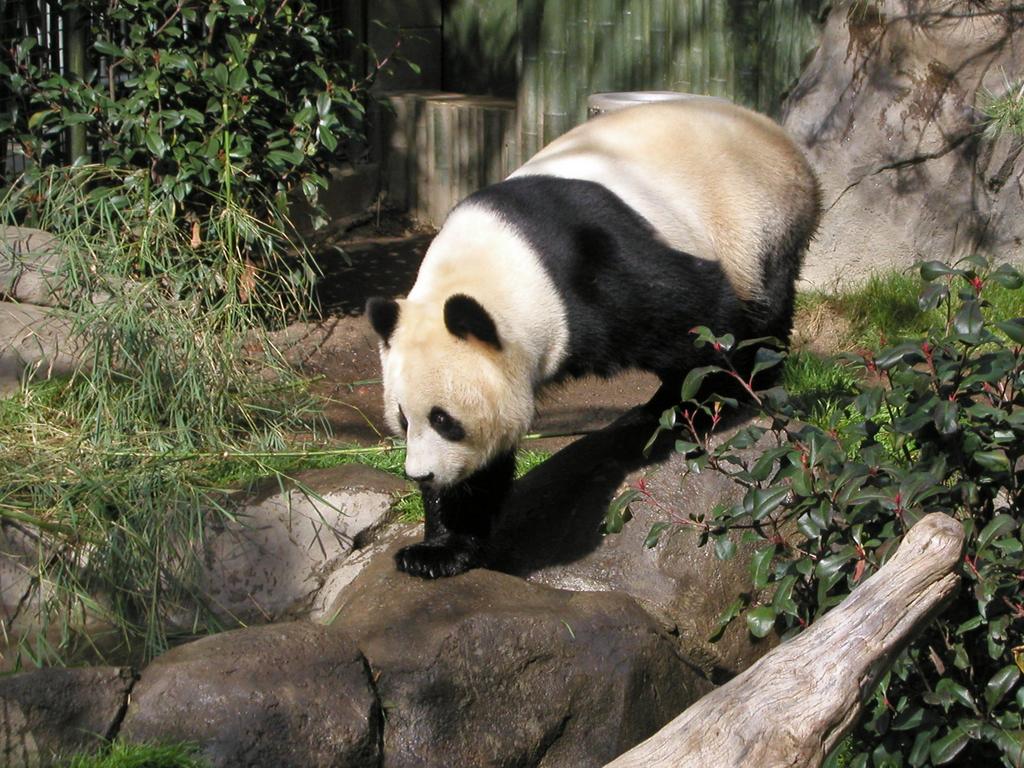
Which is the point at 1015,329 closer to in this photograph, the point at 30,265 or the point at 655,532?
the point at 655,532

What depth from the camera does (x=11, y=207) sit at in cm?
519

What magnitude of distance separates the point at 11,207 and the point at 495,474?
261 cm

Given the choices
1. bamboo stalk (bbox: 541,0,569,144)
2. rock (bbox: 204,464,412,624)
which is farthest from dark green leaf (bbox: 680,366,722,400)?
bamboo stalk (bbox: 541,0,569,144)

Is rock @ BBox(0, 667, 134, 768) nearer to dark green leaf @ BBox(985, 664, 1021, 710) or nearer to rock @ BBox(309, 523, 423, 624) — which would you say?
rock @ BBox(309, 523, 423, 624)

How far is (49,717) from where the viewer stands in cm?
281

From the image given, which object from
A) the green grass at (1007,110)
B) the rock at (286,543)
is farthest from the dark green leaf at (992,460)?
the green grass at (1007,110)

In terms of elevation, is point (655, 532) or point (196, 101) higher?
point (196, 101)

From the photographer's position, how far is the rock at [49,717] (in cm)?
279

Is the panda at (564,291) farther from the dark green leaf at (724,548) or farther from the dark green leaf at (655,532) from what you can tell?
the dark green leaf at (724,548)

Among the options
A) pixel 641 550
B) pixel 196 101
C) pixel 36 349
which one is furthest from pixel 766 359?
pixel 196 101

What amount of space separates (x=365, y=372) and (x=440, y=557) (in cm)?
263

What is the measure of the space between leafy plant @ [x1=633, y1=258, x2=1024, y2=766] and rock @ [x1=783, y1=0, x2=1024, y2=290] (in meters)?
3.62

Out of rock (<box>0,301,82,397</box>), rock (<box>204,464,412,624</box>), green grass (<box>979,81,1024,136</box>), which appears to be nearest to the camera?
rock (<box>204,464,412,624</box>)

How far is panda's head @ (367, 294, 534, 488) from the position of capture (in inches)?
134
